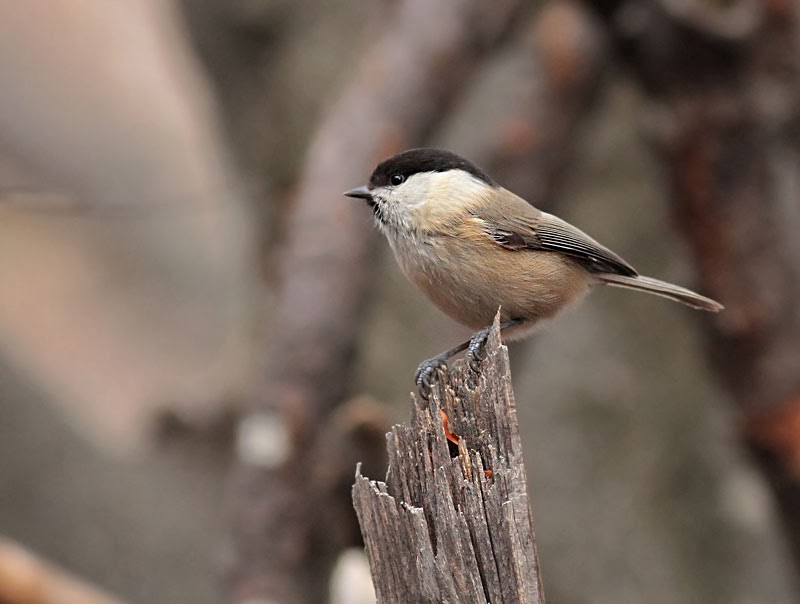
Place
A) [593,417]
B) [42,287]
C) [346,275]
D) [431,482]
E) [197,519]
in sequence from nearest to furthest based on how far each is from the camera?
[431,482] → [346,275] → [593,417] → [197,519] → [42,287]

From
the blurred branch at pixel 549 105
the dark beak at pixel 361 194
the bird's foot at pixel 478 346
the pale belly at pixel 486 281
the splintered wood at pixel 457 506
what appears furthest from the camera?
the blurred branch at pixel 549 105

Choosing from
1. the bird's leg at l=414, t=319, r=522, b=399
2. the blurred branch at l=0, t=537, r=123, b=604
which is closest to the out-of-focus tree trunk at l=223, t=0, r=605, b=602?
the blurred branch at l=0, t=537, r=123, b=604

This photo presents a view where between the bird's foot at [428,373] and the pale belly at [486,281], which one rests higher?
the pale belly at [486,281]

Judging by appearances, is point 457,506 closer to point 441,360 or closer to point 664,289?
point 441,360

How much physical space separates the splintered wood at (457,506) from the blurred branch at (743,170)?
2637 millimetres

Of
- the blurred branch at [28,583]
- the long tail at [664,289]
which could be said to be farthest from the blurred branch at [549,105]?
the blurred branch at [28,583]

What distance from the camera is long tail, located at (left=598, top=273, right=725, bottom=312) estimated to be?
2.78m

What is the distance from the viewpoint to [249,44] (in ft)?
21.3

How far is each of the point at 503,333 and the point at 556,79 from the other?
1932 millimetres

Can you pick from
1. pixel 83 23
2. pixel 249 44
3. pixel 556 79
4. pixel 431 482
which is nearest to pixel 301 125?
pixel 249 44

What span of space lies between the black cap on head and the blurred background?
3.11 feet

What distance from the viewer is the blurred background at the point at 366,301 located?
12.6ft

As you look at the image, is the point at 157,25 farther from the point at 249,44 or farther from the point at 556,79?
the point at 556,79

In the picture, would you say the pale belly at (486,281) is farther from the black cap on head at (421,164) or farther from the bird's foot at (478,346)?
the black cap on head at (421,164)
